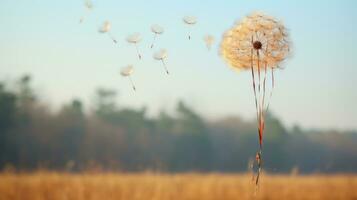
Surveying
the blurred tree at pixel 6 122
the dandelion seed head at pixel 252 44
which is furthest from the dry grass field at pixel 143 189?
the blurred tree at pixel 6 122

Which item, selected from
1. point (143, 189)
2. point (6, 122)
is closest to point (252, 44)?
point (143, 189)

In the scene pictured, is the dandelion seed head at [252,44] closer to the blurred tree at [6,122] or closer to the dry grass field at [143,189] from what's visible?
the dry grass field at [143,189]

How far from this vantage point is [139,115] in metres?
41.5

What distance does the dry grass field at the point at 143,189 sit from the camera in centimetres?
1167

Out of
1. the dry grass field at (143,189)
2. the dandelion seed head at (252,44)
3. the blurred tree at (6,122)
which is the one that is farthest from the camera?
the blurred tree at (6,122)

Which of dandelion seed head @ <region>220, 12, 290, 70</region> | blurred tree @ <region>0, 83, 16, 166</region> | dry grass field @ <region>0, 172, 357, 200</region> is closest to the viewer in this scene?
dandelion seed head @ <region>220, 12, 290, 70</region>

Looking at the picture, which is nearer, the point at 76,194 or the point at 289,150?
the point at 76,194

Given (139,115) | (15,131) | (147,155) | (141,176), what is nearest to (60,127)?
(15,131)

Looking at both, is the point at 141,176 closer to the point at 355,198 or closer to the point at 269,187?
the point at 269,187

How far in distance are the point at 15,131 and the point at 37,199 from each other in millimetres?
24279

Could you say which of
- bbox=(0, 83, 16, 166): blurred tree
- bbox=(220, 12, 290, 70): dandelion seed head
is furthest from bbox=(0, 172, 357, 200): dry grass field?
bbox=(0, 83, 16, 166): blurred tree

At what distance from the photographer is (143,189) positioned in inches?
468

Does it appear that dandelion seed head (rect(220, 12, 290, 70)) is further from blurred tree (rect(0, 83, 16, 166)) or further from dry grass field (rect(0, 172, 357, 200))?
blurred tree (rect(0, 83, 16, 166))

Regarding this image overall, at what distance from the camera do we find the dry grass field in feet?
38.3
